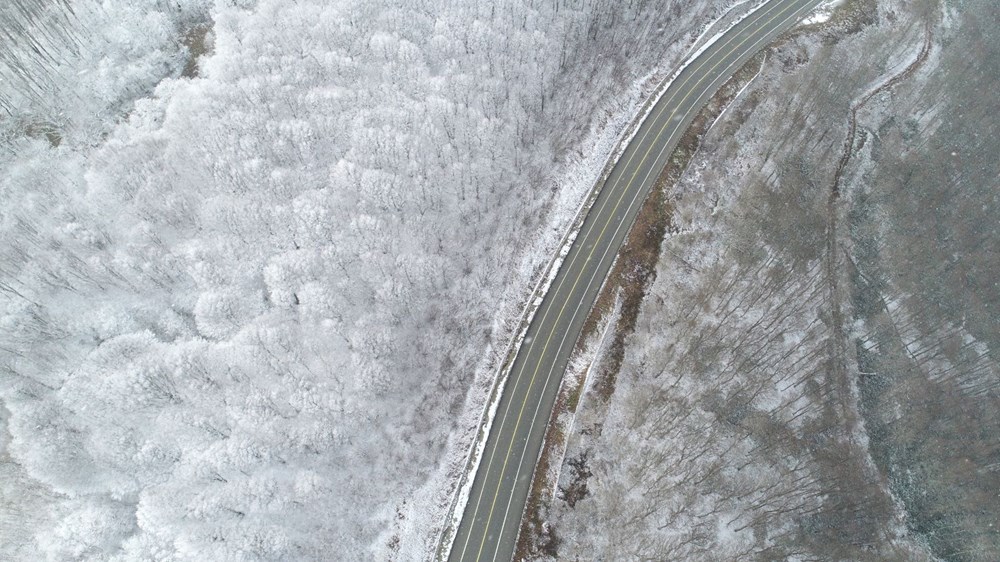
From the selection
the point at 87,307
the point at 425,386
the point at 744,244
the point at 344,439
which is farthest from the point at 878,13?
the point at 87,307

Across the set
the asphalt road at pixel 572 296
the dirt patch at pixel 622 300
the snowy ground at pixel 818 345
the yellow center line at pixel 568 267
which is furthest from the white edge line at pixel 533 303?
the snowy ground at pixel 818 345

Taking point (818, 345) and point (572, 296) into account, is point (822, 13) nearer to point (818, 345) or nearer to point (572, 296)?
point (818, 345)

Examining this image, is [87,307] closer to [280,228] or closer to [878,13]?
[280,228]

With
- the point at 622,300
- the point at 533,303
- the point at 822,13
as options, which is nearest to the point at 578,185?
the point at 622,300

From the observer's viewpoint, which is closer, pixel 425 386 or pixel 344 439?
pixel 344 439

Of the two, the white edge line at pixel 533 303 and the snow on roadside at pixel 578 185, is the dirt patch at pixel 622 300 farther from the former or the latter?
the snow on roadside at pixel 578 185

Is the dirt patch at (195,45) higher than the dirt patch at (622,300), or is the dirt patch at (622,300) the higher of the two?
the dirt patch at (195,45)
